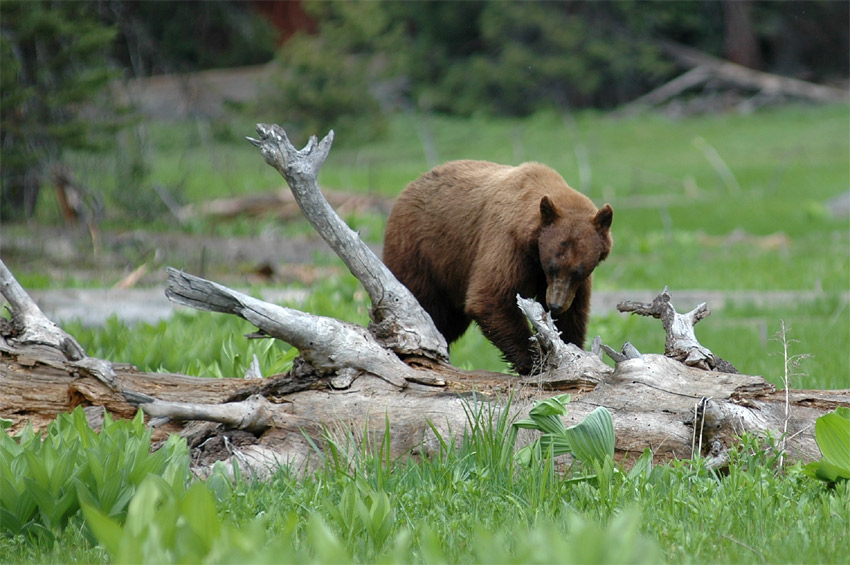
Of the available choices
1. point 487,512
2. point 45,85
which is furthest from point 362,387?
point 45,85

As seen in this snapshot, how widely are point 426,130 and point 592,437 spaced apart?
20.4m

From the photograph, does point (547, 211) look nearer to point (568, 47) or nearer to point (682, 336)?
point (682, 336)

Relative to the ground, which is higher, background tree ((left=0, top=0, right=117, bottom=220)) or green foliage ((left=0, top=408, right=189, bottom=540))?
background tree ((left=0, top=0, right=117, bottom=220))

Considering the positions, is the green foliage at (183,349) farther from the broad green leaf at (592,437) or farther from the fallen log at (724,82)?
the fallen log at (724,82)

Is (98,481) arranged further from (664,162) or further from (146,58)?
(664,162)

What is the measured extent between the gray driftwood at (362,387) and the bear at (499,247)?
0.75 m

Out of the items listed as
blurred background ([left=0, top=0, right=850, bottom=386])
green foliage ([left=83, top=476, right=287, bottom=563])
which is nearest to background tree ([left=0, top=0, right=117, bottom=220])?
blurred background ([left=0, top=0, right=850, bottom=386])

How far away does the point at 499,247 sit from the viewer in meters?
5.67

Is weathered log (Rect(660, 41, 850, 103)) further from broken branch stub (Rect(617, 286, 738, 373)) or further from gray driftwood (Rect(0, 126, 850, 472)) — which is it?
gray driftwood (Rect(0, 126, 850, 472))

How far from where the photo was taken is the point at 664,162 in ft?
77.3

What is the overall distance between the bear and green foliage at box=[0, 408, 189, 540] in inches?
98.1

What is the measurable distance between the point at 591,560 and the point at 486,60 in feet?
92.1

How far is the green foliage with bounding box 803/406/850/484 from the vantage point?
143 inches

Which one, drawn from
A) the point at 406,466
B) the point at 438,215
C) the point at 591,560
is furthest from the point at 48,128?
the point at 591,560
